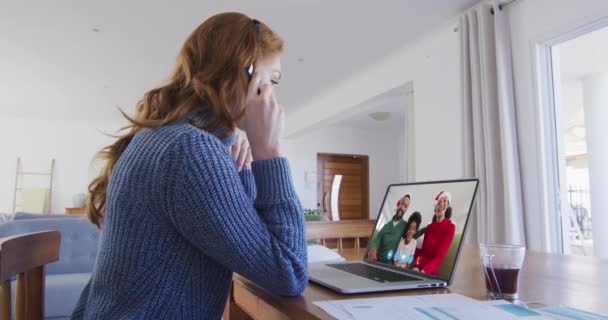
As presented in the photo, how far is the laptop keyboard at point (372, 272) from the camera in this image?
0.78 m

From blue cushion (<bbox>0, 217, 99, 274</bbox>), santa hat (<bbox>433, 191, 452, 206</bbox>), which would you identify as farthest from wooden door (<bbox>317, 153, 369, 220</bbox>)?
santa hat (<bbox>433, 191, 452, 206</bbox>)

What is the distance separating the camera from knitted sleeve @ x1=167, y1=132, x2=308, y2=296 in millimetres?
625

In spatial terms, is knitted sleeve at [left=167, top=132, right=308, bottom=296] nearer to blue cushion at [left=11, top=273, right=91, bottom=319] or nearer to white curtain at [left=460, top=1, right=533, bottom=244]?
blue cushion at [left=11, top=273, right=91, bottom=319]

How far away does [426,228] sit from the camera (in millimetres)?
850

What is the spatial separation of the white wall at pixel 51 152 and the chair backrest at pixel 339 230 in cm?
668

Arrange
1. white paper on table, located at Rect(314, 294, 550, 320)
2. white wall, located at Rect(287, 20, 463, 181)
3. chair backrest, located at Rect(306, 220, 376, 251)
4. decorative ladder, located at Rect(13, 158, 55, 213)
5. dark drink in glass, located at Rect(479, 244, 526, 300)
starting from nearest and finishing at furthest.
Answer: white paper on table, located at Rect(314, 294, 550, 320) → dark drink in glass, located at Rect(479, 244, 526, 300) → chair backrest, located at Rect(306, 220, 376, 251) → white wall, located at Rect(287, 20, 463, 181) → decorative ladder, located at Rect(13, 158, 55, 213)

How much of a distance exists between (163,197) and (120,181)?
104 mm

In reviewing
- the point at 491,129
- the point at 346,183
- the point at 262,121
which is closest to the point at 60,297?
the point at 262,121

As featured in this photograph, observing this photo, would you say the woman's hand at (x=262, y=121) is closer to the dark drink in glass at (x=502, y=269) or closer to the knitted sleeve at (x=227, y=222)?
the knitted sleeve at (x=227, y=222)

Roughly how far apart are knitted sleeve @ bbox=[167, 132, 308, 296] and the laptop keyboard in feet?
0.57

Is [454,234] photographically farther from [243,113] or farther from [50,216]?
[50,216]

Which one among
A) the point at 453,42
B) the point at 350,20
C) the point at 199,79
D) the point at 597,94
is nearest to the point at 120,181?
the point at 199,79

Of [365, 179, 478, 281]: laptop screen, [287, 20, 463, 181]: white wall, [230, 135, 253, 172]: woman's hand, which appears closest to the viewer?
[365, 179, 478, 281]: laptop screen

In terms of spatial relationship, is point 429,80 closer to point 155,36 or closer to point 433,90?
point 433,90
